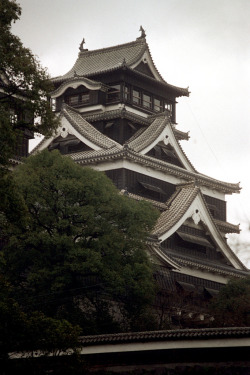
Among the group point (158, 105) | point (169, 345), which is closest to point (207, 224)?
point (158, 105)

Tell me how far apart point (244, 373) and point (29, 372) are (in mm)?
7528

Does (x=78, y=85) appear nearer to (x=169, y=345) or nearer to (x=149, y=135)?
(x=149, y=135)

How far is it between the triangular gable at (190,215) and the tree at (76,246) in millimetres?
9527

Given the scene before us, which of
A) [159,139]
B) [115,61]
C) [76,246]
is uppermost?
[115,61]

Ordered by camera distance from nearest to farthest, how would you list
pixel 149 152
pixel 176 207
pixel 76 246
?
pixel 76 246 < pixel 176 207 < pixel 149 152

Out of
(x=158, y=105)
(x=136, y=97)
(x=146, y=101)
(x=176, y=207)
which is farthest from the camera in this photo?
(x=158, y=105)

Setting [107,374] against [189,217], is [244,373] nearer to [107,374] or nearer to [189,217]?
[107,374]

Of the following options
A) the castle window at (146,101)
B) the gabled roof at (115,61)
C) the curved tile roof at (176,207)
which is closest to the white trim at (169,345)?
the curved tile roof at (176,207)

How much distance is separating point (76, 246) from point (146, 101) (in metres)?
21.9

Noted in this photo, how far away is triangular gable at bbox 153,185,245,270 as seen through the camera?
48.2m

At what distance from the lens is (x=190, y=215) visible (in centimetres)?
4934

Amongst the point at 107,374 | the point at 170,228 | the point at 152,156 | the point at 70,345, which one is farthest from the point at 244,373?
the point at 152,156

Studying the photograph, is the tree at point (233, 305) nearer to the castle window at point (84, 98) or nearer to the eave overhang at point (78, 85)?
the eave overhang at point (78, 85)

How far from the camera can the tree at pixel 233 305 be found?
37.6 m
